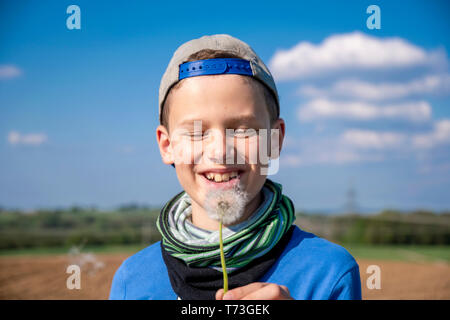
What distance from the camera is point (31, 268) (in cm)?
989

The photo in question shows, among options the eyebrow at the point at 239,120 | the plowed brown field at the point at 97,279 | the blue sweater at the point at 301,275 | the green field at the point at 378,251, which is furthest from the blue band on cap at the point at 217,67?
the green field at the point at 378,251

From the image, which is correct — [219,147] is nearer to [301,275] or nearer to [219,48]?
[219,48]

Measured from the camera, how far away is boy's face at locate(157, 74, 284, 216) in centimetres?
148

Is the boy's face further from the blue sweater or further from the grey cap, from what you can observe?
the blue sweater

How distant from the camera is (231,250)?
154cm

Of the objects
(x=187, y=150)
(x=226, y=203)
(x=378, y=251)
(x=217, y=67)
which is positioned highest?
(x=217, y=67)

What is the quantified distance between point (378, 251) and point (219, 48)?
14.0m

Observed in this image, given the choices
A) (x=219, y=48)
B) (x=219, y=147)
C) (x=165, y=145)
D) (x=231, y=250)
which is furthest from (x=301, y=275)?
(x=219, y=48)

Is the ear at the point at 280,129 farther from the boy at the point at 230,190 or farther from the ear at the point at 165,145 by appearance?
the ear at the point at 165,145

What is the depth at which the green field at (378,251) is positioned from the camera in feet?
42.1

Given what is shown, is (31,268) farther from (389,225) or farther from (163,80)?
(389,225)

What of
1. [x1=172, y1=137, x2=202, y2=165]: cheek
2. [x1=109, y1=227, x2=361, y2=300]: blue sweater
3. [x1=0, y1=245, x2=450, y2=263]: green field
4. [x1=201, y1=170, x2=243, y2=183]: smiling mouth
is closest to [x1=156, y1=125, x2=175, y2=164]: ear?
[x1=172, y1=137, x2=202, y2=165]: cheek
